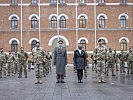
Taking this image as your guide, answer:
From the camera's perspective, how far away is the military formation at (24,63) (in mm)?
18734

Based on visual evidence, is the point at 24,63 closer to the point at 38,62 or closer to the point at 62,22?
the point at 38,62

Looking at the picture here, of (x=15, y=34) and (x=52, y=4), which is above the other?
(x=52, y=4)

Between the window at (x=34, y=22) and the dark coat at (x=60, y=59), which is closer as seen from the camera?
the dark coat at (x=60, y=59)

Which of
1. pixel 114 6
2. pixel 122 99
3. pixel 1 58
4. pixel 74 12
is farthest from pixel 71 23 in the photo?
pixel 122 99

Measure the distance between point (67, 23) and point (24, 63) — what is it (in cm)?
2458

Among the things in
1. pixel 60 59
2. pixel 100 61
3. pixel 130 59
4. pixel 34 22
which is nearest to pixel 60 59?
pixel 60 59

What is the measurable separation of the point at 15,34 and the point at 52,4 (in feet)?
20.3

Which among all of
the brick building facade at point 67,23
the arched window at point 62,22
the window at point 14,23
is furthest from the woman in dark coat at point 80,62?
the window at point 14,23

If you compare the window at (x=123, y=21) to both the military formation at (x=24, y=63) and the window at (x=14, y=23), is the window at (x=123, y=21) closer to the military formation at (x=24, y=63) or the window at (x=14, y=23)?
the window at (x=14, y=23)

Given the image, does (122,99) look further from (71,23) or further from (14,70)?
(71,23)

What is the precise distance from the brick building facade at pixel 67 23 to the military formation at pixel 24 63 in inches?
734

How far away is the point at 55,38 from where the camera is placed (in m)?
48.4

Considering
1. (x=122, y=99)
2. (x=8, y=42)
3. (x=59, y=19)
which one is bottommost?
(x=122, y=99)

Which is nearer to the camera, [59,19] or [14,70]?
[14,70]
